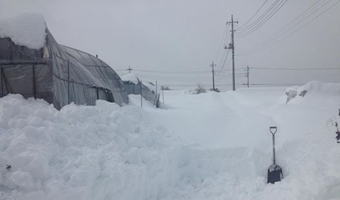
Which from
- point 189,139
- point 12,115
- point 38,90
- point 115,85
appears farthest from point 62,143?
point 115,85

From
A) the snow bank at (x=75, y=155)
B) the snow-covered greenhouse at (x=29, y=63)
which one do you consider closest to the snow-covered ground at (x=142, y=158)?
the snow bank at (x=75, y=155)

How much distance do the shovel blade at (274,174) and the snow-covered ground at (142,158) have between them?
0.59 ft

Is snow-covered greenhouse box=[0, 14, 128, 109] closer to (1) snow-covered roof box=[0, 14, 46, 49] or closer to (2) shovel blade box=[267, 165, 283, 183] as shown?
(1) snow-covered roof box=[0, 14, 46, 49]

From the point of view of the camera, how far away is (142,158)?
6578 millimetres

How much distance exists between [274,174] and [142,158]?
351cm

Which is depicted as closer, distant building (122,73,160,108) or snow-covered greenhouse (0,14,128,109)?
snow-covered greenhouse (0,14,128,109)

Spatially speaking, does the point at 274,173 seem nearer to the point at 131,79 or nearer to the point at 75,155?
the point at 75,155

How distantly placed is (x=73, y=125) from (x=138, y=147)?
1649 mm

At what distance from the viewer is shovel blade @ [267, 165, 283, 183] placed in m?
7.51

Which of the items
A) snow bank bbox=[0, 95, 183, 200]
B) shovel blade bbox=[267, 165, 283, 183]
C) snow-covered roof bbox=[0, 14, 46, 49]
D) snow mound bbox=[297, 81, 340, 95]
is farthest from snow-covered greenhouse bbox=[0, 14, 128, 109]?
snow mound bbox=[297, 81, 340, 95]

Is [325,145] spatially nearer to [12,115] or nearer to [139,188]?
[139,188]

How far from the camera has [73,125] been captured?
617 centimetres

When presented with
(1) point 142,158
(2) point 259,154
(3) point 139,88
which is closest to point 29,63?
(1) point 142,158

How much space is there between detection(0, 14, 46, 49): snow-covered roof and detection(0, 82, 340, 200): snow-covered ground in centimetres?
210
